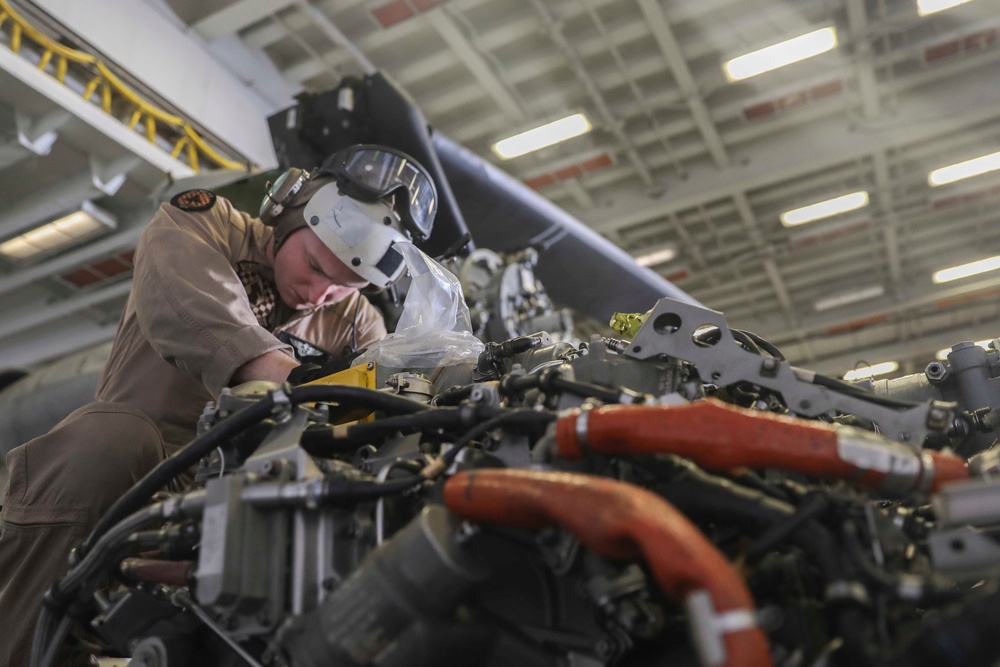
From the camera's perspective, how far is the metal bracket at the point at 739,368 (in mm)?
1001

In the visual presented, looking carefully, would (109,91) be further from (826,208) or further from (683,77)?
(826,208)

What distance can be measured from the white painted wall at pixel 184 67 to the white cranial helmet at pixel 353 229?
9.38 feet

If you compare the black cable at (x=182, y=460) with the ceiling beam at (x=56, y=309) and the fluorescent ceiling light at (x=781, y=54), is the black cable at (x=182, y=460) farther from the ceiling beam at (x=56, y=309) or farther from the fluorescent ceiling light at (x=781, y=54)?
the ceiling beam at (x=56, y=309)

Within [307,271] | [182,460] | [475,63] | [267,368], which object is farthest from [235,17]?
[182,460]

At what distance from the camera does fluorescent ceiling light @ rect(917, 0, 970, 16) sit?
4855 millimetres

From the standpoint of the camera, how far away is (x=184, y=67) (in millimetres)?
4660

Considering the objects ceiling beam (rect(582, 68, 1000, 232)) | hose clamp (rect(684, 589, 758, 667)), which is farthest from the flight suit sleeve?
ceiling beam (rect(582, 68, 1000, 232))

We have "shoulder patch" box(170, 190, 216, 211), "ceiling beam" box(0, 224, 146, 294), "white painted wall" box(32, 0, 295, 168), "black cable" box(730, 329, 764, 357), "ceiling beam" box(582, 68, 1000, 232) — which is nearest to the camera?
"black cable" box(730, 329, 764, 357)

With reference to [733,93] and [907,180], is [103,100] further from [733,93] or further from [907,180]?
[907,180]

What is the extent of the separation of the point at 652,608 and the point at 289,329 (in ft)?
4.88

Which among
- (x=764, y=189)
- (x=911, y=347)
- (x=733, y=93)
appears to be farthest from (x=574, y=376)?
(x=911, y=347)

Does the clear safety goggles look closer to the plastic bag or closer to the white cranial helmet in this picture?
the white cranial helmet

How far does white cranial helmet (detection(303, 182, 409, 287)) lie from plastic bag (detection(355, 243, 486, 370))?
0.06 m

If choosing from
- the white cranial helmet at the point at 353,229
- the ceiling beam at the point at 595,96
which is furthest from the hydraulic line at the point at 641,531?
the ceiling beam at the point at 595,96
